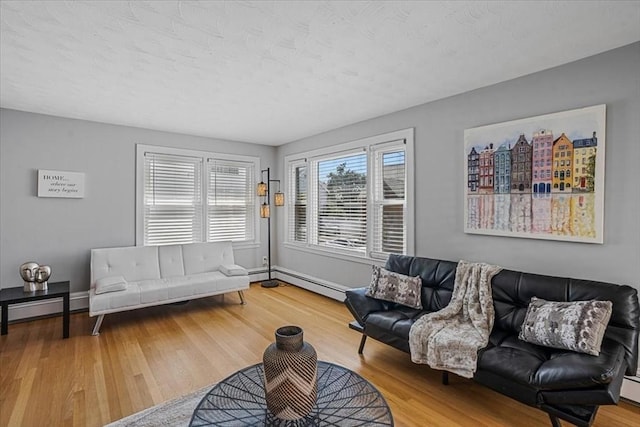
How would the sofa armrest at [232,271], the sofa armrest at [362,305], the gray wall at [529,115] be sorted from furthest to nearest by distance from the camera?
the sofa armrest at [232,271] → the sofa armrest at [362,305] → the gray wall at [529,115]

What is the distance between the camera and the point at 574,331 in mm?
2086

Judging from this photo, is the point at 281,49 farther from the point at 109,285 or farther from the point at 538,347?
the point at 109,285

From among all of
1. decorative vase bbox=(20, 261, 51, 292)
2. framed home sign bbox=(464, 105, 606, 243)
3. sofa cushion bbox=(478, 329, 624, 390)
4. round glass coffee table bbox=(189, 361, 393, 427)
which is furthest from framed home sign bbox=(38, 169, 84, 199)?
sofa cushion bbox=(478, 329, 624, 390)

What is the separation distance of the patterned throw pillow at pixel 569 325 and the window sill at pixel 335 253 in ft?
6.60

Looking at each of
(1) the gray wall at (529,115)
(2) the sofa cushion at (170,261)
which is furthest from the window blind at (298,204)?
(2) the sofa cushion at (170,261)

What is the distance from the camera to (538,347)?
7.45 feet

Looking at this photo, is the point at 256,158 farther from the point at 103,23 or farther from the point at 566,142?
the point at 566,142

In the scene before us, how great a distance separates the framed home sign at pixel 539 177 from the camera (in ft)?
8.21

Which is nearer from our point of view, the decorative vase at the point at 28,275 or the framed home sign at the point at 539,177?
the framed home sign at the point at 539,177

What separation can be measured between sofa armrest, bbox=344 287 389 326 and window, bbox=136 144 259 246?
10.4 ft

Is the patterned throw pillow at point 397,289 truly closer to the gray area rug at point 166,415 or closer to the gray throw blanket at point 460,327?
the gray throw blanket at point 460,327

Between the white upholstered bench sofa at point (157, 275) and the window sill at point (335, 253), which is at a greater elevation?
the window sill at point (335, 253)

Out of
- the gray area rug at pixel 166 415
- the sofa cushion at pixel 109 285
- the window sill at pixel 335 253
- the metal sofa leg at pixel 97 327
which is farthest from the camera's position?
the window sill at pixel 335 253

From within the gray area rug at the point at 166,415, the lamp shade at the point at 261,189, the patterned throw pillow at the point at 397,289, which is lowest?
the gray area rug at the point at 166,415
